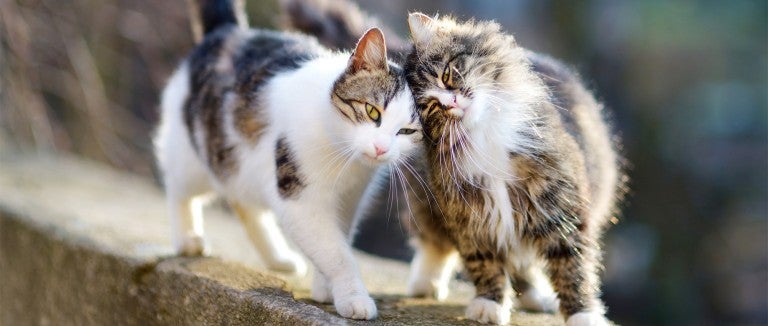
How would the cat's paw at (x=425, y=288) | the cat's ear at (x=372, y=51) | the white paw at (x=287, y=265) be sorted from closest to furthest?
the cat's ear at (x=372, y=51)
the cat's paw at (x=425, y=288)
the white paw at (x=287, y=265)

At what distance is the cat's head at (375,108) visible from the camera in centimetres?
187

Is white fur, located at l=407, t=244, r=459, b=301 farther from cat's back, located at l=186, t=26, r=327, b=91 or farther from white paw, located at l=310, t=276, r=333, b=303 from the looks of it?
cat's back, located at l=186, t=26, r=327, b=91

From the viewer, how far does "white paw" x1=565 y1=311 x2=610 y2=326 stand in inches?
76.3

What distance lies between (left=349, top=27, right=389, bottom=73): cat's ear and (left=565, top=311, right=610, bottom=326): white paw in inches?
28.0

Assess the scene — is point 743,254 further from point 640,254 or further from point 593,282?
point 593,282

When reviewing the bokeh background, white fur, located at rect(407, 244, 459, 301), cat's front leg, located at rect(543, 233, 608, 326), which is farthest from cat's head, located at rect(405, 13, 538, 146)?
the bokeh background

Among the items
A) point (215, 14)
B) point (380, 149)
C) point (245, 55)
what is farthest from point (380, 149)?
point (215, 14)

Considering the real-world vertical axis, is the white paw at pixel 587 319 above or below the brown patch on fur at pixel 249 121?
below

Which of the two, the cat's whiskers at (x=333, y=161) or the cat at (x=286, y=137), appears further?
the cat's whiskers at (x=333, y=161)

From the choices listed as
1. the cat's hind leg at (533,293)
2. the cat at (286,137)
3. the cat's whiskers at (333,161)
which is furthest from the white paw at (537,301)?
the cat's whiskers at (333,161)

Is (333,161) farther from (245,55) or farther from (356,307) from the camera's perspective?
(245,55)

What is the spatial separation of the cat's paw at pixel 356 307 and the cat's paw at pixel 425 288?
50 centimetres

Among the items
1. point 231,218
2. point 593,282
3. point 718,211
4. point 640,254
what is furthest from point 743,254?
point 593,282

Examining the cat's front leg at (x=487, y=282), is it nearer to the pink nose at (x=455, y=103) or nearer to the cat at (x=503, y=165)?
the cat at (x=503, y=165)
